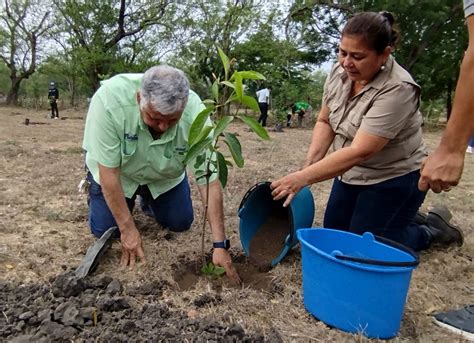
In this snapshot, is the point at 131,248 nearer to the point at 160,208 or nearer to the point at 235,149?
the point at 160,208

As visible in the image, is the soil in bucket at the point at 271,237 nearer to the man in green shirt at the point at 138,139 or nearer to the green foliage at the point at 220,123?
the man in green shirt at the point at 138,139

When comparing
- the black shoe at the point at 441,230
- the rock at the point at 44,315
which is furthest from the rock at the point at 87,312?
the black shoe at the point at 441,230

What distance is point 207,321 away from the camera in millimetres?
1669

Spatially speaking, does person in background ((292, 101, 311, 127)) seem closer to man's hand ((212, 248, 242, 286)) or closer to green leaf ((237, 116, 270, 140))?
man's hand ((212, 248, 242, 286))

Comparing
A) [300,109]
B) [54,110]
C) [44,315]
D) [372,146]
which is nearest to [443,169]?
[372,146]

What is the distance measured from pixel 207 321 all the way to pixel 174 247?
0.91 meters

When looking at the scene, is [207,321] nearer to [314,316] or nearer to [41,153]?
[314,316]

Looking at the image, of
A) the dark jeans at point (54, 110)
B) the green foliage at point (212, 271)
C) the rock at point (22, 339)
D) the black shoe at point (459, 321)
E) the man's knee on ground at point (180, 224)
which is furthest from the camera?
the dark jeans at point (54, 110)

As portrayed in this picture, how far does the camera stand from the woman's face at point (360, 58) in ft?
6.20

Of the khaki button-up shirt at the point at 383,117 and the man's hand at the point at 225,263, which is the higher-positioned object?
the khaki button-up shirt at the point at 383,117

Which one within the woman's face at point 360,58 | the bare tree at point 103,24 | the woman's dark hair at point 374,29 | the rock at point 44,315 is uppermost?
the bare tree at point 103,24

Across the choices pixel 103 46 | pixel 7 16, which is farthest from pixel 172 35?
pixel 7 16

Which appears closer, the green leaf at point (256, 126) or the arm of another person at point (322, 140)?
the green leaf at point (256, 126)

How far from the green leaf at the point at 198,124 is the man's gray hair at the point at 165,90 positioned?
13 centimetres
